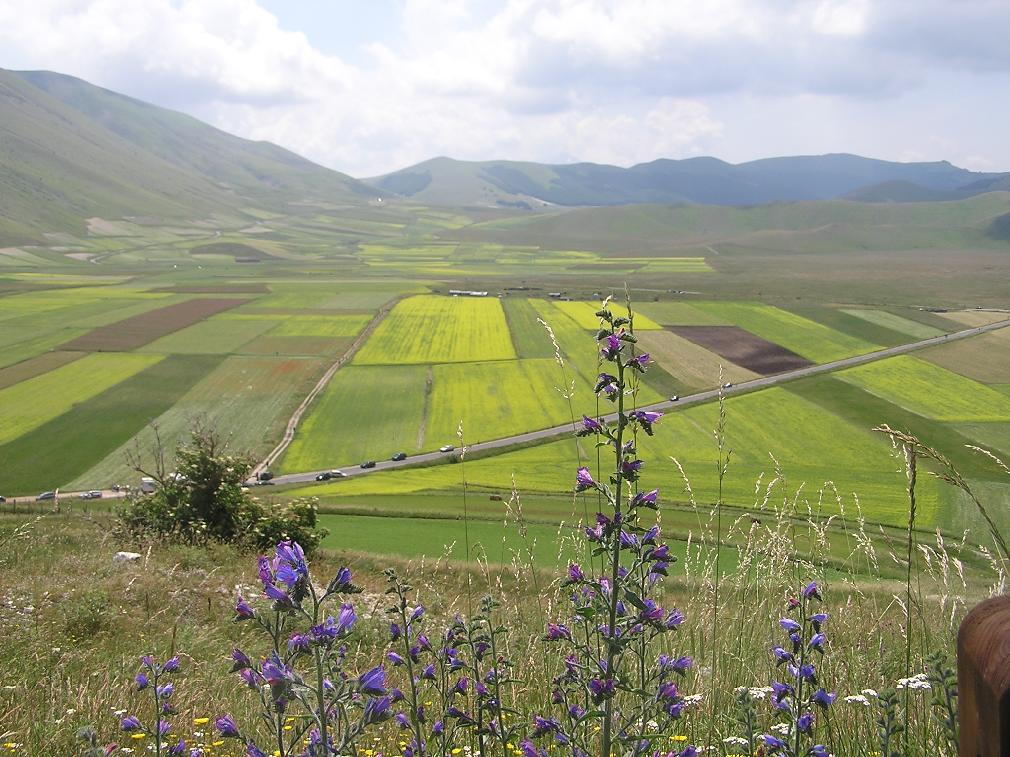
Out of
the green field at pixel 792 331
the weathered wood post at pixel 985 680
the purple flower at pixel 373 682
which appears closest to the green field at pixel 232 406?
the purple flower at pixel 373 682

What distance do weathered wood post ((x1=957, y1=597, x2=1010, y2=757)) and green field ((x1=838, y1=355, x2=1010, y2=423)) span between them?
2402 inches

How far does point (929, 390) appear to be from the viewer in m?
63.4

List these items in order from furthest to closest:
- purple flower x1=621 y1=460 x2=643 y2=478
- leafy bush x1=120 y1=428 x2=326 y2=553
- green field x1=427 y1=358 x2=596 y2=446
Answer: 1. green field x1=427 y1=358 x2=596 y2=446
2. leafy bush x1=120 y1=428 x2=326 y2=553
3. purple flower x1=621 y1=460 x2=643 y2=478

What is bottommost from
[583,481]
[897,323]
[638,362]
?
[897,323]

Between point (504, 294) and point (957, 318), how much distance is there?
220ft

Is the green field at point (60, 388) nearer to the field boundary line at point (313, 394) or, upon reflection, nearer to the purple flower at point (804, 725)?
the field boundary line at point (313, 394)

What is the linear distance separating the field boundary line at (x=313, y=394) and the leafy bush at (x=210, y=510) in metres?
16.7

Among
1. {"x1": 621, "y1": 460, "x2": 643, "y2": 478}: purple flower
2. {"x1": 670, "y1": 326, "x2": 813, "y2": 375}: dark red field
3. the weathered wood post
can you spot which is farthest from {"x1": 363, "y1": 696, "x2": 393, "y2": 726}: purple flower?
{"x1": 670, "y1": 326, "x2": 813, "y2": 375}: dark red field

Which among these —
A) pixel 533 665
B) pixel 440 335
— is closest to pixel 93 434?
pixel 440 335

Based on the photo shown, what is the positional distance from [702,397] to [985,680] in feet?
204

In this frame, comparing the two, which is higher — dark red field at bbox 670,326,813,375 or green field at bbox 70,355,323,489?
dark red field at bbox 670,326,813,375

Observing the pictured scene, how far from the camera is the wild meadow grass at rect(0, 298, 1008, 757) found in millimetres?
3180

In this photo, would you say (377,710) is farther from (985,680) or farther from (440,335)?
(440,335)

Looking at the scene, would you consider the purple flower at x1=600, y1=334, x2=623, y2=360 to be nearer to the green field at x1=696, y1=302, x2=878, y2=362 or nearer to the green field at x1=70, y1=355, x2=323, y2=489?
the green field at x1=70, y1=355, x2=323, y2=489
